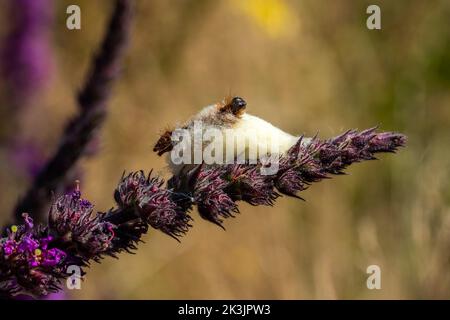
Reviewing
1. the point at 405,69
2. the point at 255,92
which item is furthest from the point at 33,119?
the point at 405,69

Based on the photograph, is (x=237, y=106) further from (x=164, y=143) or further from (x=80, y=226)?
(x=80, y=226)

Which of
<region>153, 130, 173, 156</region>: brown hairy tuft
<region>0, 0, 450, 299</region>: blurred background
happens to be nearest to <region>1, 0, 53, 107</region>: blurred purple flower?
<region>0, 0, 450, 299</region>: blurred background

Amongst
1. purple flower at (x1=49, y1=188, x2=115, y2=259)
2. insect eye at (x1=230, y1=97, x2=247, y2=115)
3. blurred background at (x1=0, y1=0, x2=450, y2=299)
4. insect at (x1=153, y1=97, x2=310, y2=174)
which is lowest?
purple flower at (x1=49, y1=188, x2=115, y2=259)

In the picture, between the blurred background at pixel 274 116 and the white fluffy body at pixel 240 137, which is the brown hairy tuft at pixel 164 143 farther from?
the blurred background at pixel 274 116

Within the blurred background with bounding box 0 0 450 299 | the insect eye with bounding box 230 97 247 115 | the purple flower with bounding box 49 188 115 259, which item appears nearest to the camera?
the purple flower with bounding box 49 188 115 259

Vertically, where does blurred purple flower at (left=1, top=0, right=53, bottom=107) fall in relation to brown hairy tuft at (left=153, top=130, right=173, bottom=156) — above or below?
above

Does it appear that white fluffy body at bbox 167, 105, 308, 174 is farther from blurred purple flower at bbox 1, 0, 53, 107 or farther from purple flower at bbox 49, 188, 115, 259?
blurred purple flower at bbox 1, 0, 53, 107

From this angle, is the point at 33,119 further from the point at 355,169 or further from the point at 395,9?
the point at 395,9

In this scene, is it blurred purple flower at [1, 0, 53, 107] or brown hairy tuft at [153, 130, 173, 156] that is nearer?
brown hairy tuft at [153, 130, 173, 156]

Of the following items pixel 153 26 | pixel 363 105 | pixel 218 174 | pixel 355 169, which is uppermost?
pixel 153 26
